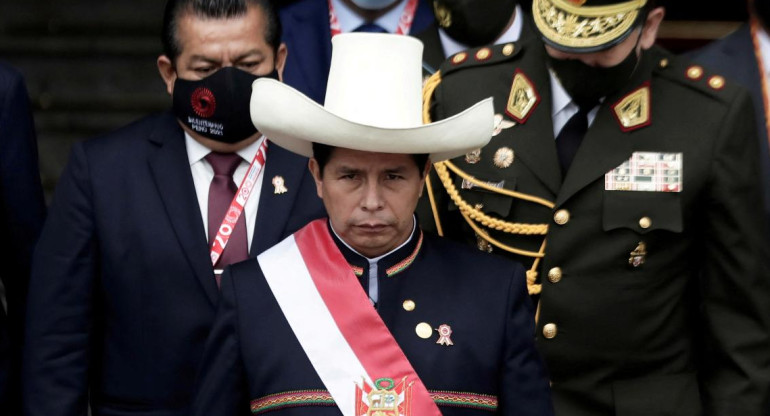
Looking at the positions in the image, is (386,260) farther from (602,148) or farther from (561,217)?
(602,148)

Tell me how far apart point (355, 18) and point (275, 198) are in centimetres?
161

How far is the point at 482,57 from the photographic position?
3.98 m

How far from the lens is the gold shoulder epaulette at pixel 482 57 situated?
156 inches

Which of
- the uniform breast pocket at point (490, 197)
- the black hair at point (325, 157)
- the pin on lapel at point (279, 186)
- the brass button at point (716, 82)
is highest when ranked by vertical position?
the brass button at point (716, 82)

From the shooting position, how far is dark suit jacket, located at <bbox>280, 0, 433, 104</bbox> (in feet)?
16.3

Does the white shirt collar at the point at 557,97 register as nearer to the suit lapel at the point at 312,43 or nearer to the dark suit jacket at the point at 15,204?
the suit lapel at the point at 312,43

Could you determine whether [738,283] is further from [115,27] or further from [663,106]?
[115,27]

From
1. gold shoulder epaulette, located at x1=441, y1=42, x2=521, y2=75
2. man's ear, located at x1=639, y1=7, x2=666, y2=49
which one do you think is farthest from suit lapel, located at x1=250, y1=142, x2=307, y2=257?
man's ear, located at x1=639, y1=7, x2=666, y2=49

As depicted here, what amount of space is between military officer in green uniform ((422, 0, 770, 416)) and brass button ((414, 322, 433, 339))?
A: 0.64 m

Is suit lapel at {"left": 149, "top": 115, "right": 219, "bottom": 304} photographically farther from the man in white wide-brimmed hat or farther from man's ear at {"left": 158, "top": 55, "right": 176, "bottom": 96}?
the man in white wide-brimmed hat

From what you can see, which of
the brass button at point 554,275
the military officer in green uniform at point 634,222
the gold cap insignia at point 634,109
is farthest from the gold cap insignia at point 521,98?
the brass button at point 554,275

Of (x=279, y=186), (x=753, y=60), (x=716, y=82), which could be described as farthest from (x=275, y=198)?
(x=753, y=60)

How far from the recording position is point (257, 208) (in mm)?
3730

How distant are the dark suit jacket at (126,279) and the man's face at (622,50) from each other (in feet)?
2.75
